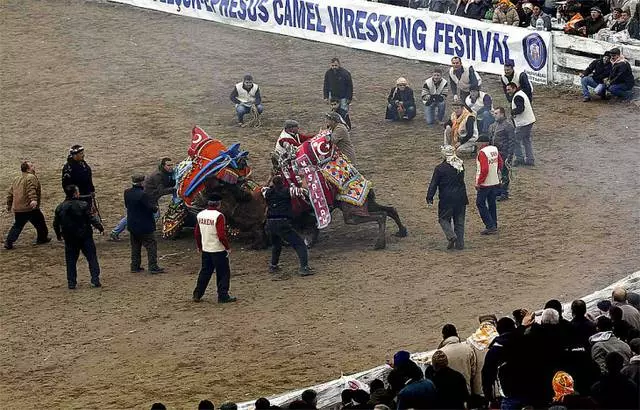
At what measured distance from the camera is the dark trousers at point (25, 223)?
20875 mm

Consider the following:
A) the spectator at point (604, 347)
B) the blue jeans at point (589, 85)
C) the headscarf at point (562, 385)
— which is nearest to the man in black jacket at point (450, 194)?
the spectator at point (604, 347)

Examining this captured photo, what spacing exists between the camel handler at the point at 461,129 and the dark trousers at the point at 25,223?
6.87 meters

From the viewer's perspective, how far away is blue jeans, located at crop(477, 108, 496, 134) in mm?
24672

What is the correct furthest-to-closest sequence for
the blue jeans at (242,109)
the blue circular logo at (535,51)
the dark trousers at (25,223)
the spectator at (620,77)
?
the blue circular logo at (535,51)
the blue jeans at (242,109)
the spectator at (620,77)
the dark trousers at (25,223)

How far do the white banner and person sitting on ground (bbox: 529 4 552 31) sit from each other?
38 centimetres

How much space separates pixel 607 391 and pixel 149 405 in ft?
17.3

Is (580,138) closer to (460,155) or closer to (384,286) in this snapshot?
(460,155)

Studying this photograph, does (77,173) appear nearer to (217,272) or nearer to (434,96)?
(217,272)

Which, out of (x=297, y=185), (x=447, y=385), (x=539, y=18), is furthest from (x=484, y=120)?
(x=447, y=385)

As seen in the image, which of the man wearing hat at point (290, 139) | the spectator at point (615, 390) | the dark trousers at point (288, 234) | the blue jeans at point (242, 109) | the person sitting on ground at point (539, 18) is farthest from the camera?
the person sitting on ground at point (539, 18)

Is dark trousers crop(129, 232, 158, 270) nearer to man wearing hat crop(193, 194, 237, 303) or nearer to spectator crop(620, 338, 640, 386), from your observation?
man wearing hat crop(193, 194, 237, 303)

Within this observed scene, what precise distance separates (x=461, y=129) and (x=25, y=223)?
7308 mm

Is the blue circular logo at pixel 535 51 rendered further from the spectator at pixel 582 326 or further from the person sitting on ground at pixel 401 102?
the spectator at pixel 582 326

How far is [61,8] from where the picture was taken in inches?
1415
